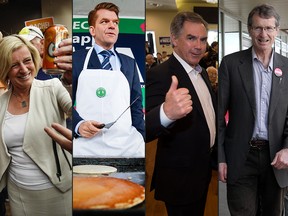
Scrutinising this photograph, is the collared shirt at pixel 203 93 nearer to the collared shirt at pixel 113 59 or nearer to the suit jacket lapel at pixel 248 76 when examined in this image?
the suit jacket lapel at pixel 248 76

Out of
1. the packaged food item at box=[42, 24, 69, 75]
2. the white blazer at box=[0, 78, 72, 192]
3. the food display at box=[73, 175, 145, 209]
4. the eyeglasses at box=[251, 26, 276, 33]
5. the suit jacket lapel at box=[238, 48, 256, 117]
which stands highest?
the eyeglasses at box=[251, 26, 276, 33]

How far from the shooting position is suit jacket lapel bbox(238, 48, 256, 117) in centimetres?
326

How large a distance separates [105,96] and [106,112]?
104 millimetres

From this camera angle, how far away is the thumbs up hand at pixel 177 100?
10.6 feet

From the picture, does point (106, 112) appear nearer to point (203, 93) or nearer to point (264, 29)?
point (203, 93)

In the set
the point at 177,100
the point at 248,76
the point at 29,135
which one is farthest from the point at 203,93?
the point at 29,135

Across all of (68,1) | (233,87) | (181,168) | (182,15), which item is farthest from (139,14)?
(181,168)

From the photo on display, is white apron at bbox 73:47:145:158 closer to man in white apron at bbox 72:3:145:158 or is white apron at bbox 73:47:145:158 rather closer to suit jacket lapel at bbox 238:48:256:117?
man in white apron at bbox 72:3:145:158

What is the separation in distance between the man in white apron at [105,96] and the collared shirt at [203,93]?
0.36 metres

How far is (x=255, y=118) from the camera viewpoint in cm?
325

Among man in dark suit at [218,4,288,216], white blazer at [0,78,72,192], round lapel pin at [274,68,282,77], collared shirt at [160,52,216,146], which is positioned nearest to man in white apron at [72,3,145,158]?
white blazer at [0,78,72,192]

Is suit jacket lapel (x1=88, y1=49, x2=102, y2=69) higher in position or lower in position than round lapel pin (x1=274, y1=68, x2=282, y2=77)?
higher

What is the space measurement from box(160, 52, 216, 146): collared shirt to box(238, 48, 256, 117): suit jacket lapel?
0.25m

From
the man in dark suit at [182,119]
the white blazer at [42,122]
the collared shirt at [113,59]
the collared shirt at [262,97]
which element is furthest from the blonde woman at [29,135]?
the collared shirt at [262,97]
